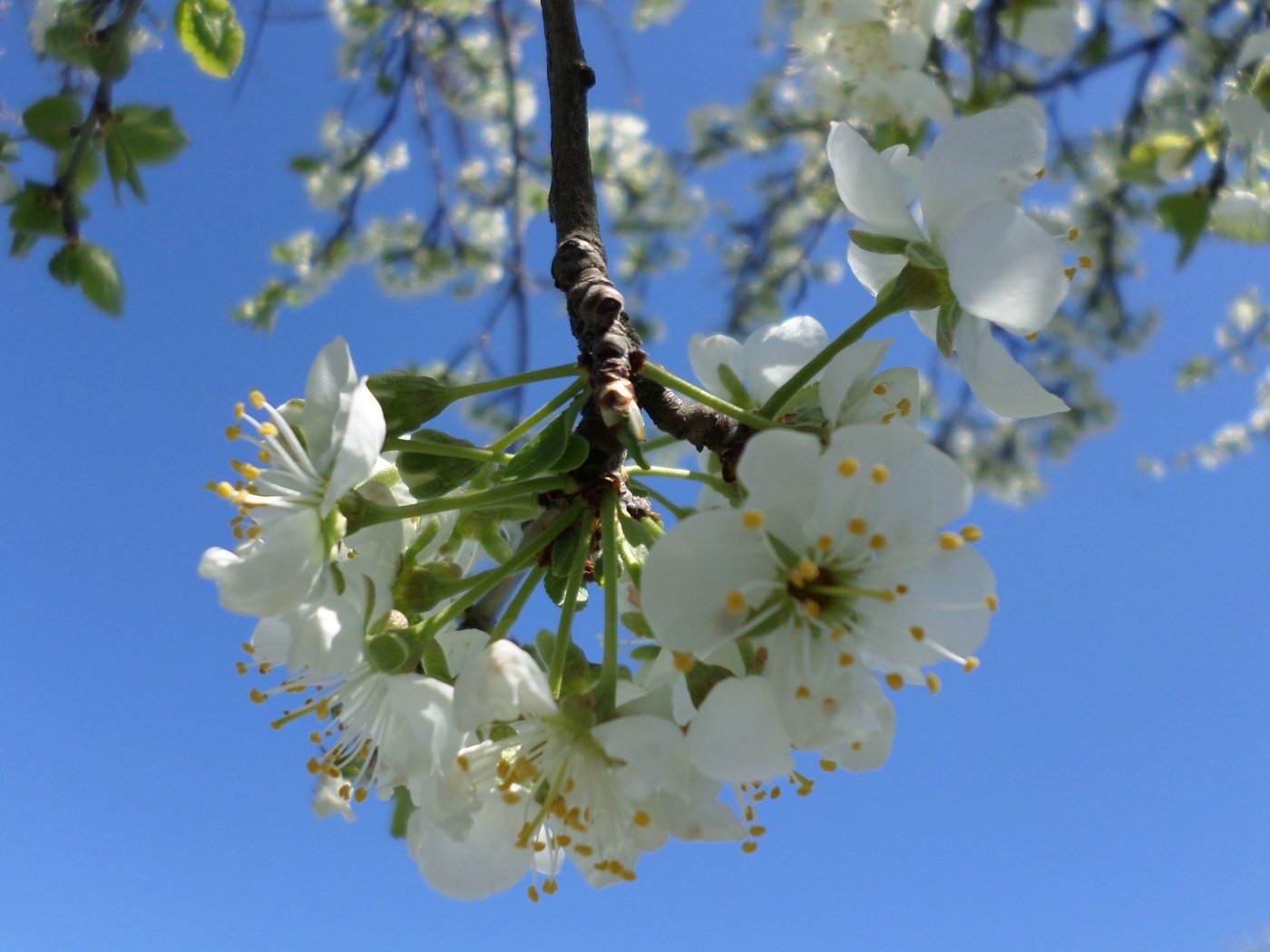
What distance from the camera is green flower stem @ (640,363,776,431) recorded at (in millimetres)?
1054

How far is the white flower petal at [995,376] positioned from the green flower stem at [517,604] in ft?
1.87

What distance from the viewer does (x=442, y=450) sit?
1.10m

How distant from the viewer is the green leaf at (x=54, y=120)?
1902mm

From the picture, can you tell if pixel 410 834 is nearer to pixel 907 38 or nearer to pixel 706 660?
pixel 706 660

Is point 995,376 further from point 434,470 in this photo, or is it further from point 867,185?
point 434,470

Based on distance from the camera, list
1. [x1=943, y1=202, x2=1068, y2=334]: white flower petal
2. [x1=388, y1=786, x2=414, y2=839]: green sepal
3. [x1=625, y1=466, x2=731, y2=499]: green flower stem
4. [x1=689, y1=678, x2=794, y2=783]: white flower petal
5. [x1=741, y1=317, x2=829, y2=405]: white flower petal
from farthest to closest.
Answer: [x1=388, y1=786, x2=414, y2=839]: green sepal → [x1=741, y1=317, x2=829, y2=405]: white flower petal → [x1=625, y1=466, x2=731, y2=499]: green flower stem → [x1=943, y1=202, x2=1068, y2=334]: white flower petal → [x1=689, y1=678, x2=794, y2=783]: white flower petal

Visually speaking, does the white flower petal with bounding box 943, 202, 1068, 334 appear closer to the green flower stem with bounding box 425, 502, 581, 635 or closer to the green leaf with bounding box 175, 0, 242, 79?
the green flower stem with bounding box 425, 502, 581, 635

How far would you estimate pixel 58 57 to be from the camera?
6.53 ft

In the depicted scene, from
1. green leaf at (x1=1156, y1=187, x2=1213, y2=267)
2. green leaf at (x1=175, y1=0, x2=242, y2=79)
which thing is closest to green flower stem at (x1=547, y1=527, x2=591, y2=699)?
green leaf at (x1=175, y1=0, x2=242, y2=79)

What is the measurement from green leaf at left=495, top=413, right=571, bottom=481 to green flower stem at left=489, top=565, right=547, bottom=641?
13cm

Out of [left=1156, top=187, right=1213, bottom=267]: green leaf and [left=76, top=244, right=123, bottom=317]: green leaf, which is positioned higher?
[left=1156, top=187, right=1213, bottom=267]: green leaf

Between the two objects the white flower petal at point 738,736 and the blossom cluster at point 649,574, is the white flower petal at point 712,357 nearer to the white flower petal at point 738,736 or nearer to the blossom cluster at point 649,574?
the blossom cluster at point 649,574

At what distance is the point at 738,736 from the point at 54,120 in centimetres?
193

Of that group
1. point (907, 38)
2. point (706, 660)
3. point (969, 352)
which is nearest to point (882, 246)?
point (969, 352)
